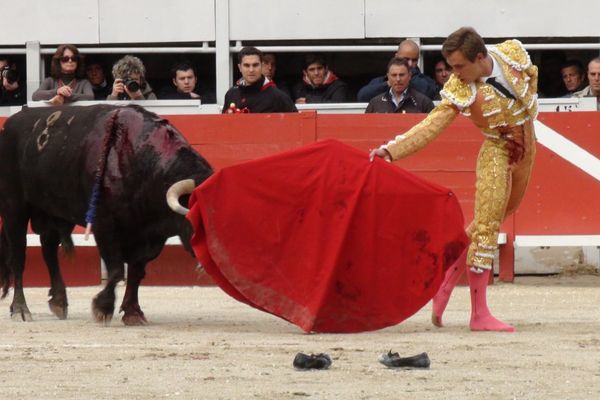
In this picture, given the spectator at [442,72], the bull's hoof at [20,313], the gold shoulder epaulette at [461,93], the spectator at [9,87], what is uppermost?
the gold shoulder epaulette at [461,93]

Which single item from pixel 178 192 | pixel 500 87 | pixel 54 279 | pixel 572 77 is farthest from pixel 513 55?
pixel 572 77

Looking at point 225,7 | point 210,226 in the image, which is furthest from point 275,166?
point 225,7

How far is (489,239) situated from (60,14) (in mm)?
6602

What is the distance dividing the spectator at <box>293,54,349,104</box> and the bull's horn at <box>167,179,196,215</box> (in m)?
4.02

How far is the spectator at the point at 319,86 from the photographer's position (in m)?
13.4

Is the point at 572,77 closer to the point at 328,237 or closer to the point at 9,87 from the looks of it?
the point at 9,87

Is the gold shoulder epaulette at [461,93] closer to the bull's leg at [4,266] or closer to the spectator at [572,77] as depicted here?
the bull's leg at [4,266]

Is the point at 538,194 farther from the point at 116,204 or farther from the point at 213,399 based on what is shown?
the point at 213,399

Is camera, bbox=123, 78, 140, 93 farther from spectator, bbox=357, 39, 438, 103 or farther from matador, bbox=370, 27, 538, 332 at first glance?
matador, bbox=370, 27, 538, 332

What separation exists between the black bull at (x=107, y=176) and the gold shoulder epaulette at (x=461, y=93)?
5.00 feet

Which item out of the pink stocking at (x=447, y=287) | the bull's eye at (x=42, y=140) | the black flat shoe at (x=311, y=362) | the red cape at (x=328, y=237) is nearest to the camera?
the black flat shoe at (x=311, y=362)

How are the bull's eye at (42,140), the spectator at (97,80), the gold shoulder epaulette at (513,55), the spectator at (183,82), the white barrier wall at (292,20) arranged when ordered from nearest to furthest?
the gold shoulder epaulette at (513,55)
the bull's eye at (42,140)
the spectator at (183,82)
the spectator at (97,80)
the white barrier wall at (292,20)

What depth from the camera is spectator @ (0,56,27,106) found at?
46.6 feet

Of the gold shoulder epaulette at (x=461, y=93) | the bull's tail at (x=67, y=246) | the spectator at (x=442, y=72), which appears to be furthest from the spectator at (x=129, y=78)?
the gold shoulder epaulette at (x=461, y=93)
